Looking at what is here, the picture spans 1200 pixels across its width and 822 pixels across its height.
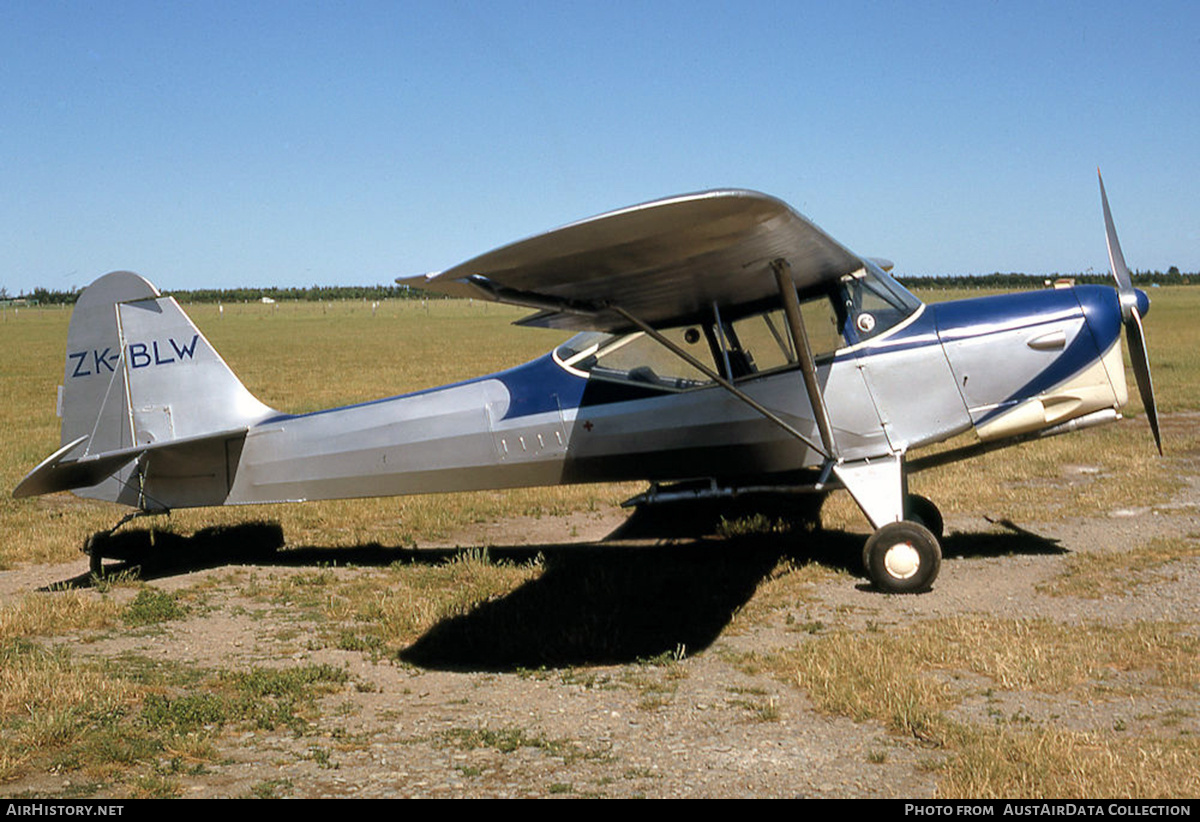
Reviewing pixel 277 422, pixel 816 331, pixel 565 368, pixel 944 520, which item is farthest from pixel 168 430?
pixel 944 520

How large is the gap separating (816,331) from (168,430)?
225 inches

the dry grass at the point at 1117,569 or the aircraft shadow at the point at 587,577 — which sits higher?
the aircraft shadow at the point at 587,577

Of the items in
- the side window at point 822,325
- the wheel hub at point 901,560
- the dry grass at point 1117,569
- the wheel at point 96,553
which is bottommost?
the dry grass at point 1117,569

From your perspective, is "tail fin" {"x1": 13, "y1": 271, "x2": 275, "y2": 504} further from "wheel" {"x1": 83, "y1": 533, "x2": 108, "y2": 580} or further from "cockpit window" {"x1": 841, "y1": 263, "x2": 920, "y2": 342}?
"cockpit window" {"x1": 841, "y1": 263, "x2": 920, "y2": 342}

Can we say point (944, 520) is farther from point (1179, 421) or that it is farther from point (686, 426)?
point (1179, 421)

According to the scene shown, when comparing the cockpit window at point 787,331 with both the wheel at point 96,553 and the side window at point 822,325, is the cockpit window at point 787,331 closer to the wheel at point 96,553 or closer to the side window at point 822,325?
the side window at point 822,325

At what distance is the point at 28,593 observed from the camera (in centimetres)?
811

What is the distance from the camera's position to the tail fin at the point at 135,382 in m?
8.85

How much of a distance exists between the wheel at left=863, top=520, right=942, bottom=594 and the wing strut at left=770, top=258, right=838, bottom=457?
31.1 inches

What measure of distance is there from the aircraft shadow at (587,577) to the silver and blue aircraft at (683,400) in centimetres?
64

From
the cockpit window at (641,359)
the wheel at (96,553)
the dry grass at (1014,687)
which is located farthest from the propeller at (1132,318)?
the wheel at (96,553)

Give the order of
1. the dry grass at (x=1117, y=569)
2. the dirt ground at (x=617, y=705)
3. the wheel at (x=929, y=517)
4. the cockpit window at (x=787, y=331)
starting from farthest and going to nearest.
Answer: the wheel at (x=929, y=517), the cockpit window at (x=787, y=331), the dry grass at (x=1117, y=569), the dirt ground at (x=617, y=705)

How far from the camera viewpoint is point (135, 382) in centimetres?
892

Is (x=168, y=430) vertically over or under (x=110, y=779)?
over
